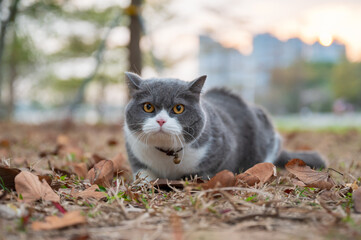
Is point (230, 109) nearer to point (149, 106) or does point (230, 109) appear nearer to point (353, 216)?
point (149, 106)

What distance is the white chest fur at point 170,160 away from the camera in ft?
6.79

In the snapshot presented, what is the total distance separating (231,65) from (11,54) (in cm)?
1341

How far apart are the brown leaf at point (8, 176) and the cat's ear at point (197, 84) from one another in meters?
1.12

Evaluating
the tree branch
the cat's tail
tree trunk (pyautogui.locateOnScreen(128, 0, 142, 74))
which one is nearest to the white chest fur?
the cat's tail

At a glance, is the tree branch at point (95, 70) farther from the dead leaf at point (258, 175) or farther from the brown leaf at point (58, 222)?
the brown leaf at point (58, 222)

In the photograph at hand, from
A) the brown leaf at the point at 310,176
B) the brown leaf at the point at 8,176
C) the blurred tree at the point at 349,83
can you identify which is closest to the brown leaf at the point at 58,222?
the brown leaf at the point at 8,176

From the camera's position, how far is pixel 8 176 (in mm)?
1508

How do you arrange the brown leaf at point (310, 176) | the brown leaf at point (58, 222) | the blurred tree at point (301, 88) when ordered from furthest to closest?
the blurred tree at point (301, 88), the brown leaf at point (310, 176), the brown leaf at point (58, 222)

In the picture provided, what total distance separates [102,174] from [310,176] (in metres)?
1.10

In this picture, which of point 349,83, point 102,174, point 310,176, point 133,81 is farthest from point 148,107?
point 349,83

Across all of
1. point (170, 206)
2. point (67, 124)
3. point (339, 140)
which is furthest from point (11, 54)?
point (170, 206)

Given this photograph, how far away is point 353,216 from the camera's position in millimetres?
1238

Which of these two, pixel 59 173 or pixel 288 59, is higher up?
pixel 288 59

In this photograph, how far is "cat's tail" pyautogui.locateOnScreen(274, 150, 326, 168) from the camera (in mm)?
2508
